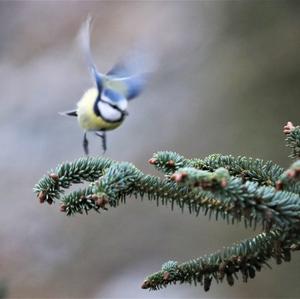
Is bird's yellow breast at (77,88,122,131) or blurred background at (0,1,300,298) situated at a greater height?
blurred background at (0,1,300,298)

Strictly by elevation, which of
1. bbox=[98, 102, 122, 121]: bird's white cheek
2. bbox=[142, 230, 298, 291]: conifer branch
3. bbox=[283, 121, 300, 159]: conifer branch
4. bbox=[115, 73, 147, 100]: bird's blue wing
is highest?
bbox=[115, 73, 147, 100]: bird's blue wing

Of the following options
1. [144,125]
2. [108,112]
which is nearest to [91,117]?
[108,112]

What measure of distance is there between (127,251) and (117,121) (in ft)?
4.96

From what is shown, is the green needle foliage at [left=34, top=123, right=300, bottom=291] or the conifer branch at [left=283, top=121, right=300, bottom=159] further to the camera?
the conifer branch at [left=283, top=121, right=300, bottom=159]

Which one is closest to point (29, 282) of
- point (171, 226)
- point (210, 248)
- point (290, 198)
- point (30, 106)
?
point (171, 226)

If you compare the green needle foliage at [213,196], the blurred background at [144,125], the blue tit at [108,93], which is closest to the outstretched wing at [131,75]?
the blue tit at [108,93]

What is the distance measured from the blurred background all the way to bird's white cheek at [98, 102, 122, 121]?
1.28m

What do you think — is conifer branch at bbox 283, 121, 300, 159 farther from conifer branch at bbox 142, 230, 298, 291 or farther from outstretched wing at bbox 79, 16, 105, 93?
outstretched wing at bbox 79, 16, 105, 93

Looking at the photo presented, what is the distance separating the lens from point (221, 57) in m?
2.73

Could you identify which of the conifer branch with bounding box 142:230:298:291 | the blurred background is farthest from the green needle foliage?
the blurred background

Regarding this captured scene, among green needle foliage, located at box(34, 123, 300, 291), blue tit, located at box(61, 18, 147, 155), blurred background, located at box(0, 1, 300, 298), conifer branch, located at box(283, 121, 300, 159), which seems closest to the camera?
green needle foliage, located at box(34, 123, 300, 291)

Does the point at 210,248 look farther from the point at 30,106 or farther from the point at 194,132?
the point at 30,106

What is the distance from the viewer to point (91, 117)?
1.89ft

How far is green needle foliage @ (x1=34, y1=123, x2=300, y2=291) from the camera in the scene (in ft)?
1.10
